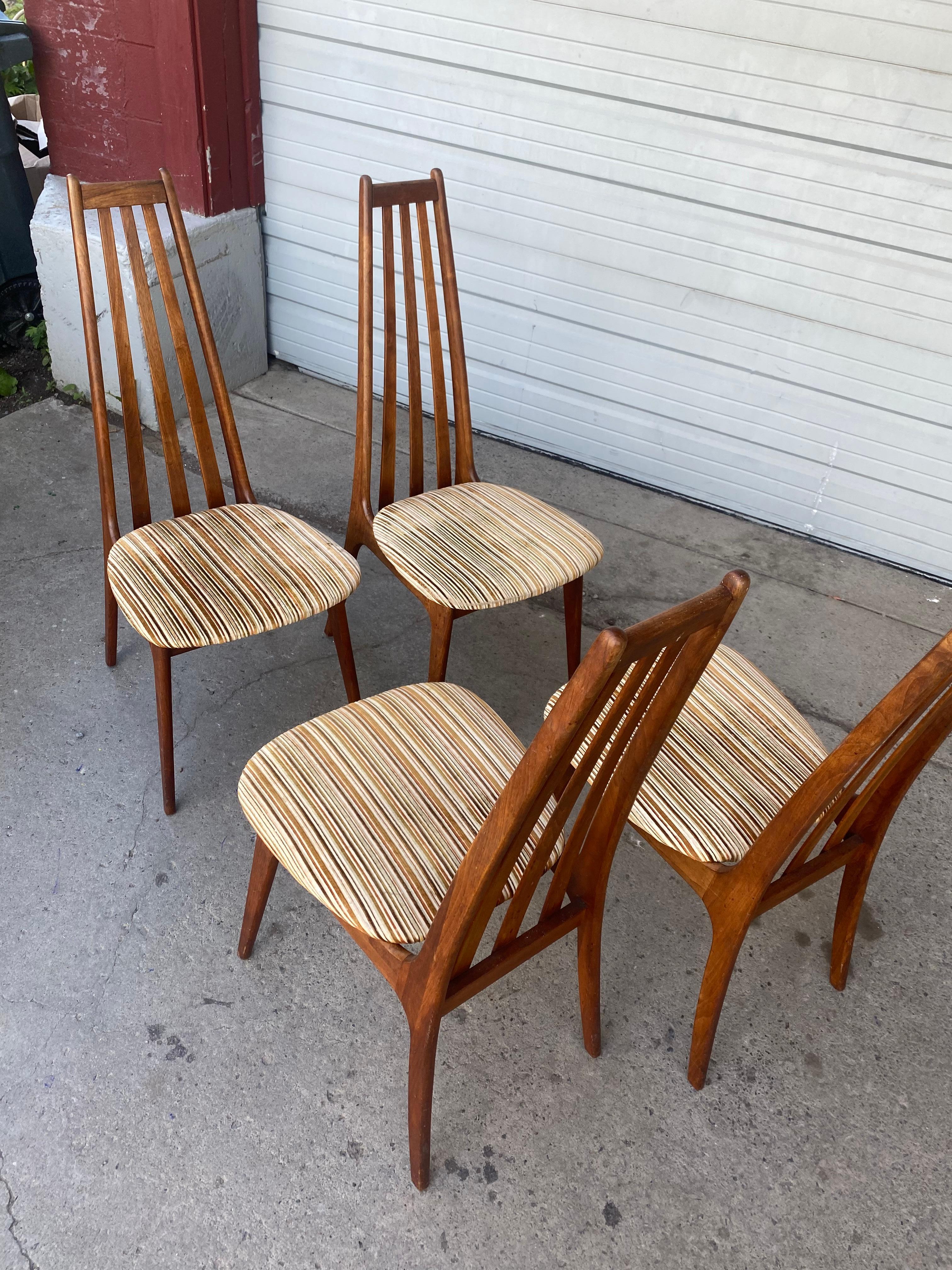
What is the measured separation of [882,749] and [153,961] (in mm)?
1260

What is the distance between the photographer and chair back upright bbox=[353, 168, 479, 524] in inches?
74.3

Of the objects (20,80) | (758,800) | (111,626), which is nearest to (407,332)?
(111,626)

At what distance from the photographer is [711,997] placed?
1422mm

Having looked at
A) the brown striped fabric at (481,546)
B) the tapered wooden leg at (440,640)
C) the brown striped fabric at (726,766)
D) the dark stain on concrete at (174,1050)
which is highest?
the brown striped fabric at (481,546)

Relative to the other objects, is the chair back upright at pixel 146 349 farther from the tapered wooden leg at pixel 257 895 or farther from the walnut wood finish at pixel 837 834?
the walnut wood finish at pixel 837 834

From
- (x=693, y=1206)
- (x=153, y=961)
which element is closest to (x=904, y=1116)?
(x=693, y=1206)

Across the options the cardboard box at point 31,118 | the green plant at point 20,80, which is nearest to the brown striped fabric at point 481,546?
the green plant at point 20,80

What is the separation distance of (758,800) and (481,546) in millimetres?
808

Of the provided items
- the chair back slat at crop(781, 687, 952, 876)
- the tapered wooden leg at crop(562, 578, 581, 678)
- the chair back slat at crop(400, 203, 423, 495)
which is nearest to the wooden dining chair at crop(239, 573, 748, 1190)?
the chair back slat at crop(781, 687, 952, 876)

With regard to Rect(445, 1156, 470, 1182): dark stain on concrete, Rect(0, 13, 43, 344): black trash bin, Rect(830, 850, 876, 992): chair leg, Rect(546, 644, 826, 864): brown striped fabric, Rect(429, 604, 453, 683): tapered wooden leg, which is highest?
Rect(0, 13, 43, 344): black trash bin

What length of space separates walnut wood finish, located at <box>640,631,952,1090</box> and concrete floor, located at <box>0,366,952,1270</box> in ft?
0.46

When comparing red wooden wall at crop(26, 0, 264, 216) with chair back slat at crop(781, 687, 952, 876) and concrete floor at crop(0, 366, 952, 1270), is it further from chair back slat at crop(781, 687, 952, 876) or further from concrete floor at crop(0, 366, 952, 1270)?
chair back slat at crop(781, 687, 952, 876)

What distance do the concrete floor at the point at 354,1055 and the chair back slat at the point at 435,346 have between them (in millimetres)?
527

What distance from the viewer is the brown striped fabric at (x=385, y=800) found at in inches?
47.1
